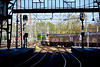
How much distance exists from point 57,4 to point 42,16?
1721 centimetres

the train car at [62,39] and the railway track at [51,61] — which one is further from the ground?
the train car at [62,39]

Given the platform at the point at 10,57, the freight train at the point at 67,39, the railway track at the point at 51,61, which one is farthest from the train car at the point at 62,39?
Answer: the platform at the point at 10,57

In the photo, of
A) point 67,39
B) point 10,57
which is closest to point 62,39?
point 67,39

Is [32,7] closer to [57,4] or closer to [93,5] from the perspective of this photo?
[57,4]

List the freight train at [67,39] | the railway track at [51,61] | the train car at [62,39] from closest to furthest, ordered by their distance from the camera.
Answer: the railway track at [51,61] → the freight train at [67,39] → the train car at [62,39]

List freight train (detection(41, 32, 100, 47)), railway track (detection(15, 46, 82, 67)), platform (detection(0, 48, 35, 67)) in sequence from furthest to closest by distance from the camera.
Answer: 1. freight train (detection(41, 32, 100, 47))
2. railway track (detection(15, 46, 82, 67))
3. platform (detection(0, 48, 35, 67))

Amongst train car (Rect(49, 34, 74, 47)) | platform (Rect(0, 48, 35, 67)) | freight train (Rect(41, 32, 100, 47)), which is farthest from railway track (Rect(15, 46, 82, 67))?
train car (Rect(49, 34, 74, 47))

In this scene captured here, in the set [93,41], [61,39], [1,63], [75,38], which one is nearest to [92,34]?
[93,41]

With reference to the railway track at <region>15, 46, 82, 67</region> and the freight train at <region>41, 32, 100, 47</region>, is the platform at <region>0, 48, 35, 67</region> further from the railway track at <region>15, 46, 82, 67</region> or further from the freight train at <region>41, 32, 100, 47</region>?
the freight train at <region>41, 32, 100, 47</region>

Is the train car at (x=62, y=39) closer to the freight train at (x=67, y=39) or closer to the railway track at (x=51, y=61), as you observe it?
the freight train at (x=67, y=39)

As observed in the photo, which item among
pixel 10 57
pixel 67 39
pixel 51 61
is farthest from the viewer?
pixel 67 39

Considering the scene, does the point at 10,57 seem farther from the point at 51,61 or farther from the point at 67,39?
the point at 67,39

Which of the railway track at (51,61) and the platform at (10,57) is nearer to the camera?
the platform at (10,57)

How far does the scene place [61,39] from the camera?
48.9 metres
